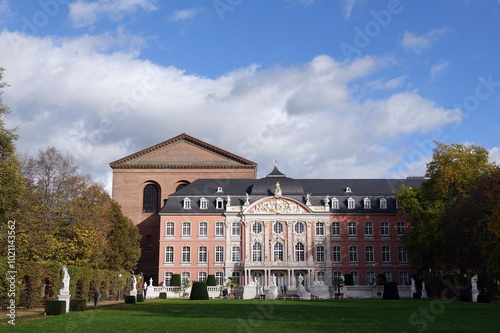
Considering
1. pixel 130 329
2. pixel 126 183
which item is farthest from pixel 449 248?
pixel 126 183

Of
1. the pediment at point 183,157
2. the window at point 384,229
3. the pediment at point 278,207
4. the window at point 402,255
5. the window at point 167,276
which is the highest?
the pediment at point 183,157

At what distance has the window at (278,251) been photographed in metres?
59.6

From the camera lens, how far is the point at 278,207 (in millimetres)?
60000

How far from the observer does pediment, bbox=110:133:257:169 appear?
67.8 meters

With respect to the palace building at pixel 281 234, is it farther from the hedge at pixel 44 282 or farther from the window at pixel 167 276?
the hedge at pixel 44 282

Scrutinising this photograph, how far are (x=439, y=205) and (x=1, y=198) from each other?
105ft

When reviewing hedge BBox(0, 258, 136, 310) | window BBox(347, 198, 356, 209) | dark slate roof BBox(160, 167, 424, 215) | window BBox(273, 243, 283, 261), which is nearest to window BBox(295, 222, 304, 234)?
window BBox(273, 243, 283, 261)

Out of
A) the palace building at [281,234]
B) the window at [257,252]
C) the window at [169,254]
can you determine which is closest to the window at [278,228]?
the palace building at [281,234]

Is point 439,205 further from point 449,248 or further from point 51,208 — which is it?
point 51,208

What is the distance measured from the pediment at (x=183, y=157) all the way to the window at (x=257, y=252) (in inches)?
461

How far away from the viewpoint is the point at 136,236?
2240 inches

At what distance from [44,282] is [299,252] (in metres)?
31.0

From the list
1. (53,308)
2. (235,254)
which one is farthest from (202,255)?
(53,308)

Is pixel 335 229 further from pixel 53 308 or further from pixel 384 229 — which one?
pixel 53 308
